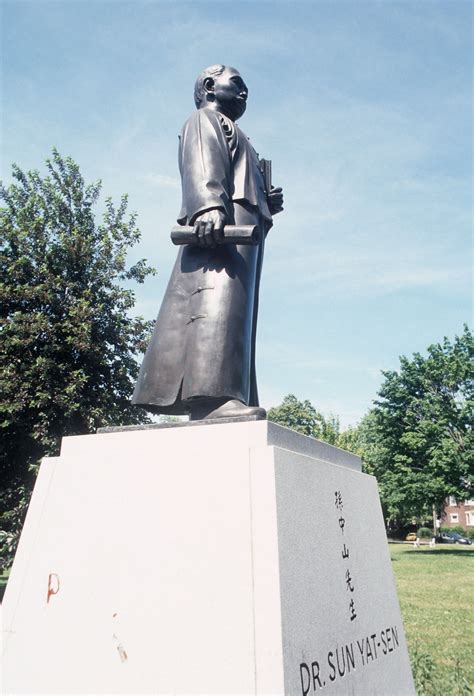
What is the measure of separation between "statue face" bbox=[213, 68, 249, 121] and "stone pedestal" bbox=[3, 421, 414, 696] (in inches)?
104

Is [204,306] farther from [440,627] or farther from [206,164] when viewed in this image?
[440,627]

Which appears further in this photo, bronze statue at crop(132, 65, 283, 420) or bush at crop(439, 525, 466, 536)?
bush at crop(439, 525, 466, 536)

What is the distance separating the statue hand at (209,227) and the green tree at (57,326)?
8.81m

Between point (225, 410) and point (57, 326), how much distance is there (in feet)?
32.5

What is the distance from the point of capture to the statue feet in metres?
3.16

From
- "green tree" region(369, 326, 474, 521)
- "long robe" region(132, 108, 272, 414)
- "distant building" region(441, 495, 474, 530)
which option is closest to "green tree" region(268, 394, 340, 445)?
"green tree" region(369, 326, 474, 521)

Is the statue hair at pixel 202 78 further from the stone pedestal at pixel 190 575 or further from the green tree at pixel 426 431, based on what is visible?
the green tree at pixel 426 431

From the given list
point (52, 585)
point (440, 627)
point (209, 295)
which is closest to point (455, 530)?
point (440, 627)

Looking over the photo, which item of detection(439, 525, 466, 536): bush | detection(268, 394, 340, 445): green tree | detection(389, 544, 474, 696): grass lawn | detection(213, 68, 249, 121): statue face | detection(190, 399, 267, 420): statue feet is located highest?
detection(268, 394, 340, 445): green tree

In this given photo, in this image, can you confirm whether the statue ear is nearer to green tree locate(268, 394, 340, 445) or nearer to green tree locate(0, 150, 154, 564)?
green tree locate(0, 150, 154, 564)

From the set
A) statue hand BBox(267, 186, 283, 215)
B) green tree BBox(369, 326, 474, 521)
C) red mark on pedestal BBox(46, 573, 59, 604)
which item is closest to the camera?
red mark on pedestal BBox(46, 573, 59, 604)

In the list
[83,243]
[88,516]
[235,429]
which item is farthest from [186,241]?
[83,243]

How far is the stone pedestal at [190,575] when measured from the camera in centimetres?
239

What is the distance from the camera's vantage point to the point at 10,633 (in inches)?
108
